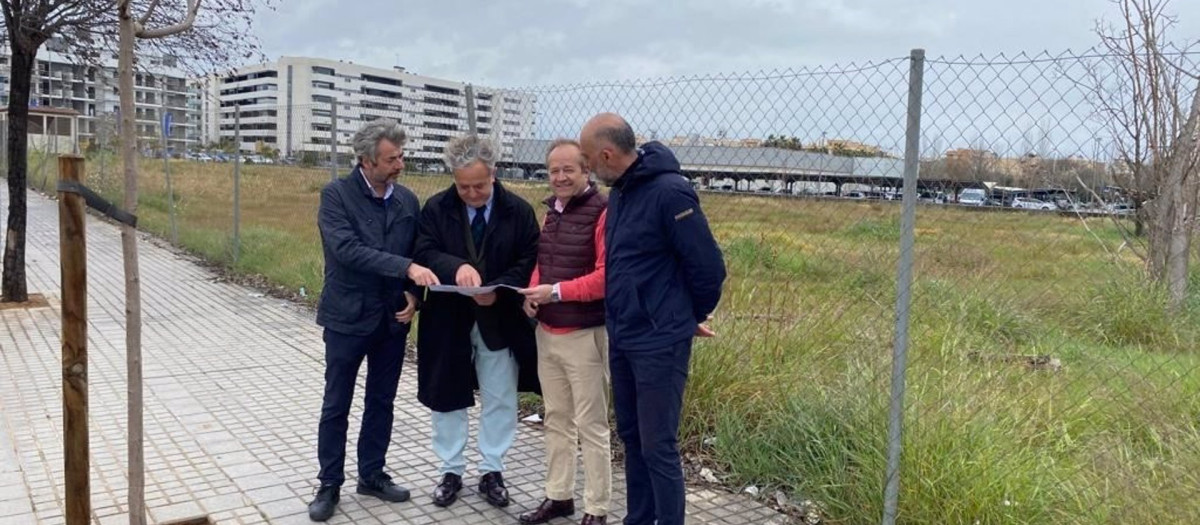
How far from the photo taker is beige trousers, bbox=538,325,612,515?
3.74m

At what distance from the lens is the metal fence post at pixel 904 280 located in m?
3.26

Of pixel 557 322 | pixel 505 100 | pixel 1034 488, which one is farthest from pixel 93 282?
pixel 1034 488

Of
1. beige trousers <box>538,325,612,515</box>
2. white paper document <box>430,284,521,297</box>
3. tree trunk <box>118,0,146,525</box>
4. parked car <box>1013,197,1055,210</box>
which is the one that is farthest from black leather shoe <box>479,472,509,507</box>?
parked car <box>1013,197,1055,210</box>

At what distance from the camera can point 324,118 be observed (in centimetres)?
1012

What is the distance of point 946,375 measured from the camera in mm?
4328

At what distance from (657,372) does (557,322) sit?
0.59 m

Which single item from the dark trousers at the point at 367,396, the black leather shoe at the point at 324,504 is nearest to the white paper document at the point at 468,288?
the dark trousers at the point at 367,396

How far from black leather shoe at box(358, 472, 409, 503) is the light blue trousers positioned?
8.7 inches

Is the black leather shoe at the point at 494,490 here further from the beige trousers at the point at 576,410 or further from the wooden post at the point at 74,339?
the wooden post at the point at 74,339

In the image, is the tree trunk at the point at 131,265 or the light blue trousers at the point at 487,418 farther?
the light blue trousers at the point at 487,418

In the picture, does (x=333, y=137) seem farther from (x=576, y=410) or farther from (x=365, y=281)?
(x=576, y=410)

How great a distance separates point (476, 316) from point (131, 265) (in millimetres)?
1405

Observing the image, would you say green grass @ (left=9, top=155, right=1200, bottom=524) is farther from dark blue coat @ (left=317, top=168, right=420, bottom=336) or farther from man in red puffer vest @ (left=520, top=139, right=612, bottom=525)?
dark blue coat @ (left=317, top=168, right=420, bottom=336)

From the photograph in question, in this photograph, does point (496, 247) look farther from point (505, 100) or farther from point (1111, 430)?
point (1111, 430)
